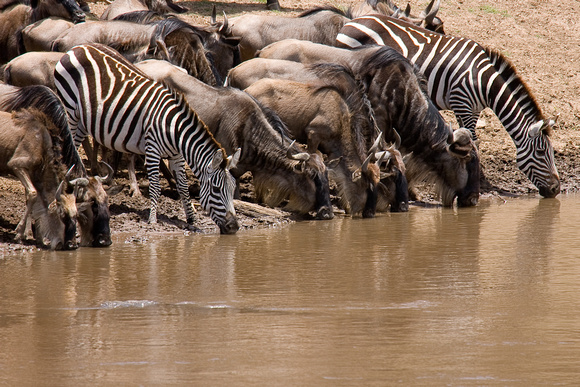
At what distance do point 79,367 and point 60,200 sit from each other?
4243 mm

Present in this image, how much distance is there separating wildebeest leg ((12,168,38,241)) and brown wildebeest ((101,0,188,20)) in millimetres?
7346

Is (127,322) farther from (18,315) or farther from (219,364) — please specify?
(219,364)

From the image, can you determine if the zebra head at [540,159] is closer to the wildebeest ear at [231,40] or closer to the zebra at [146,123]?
the wildebeest ear at [231,40]

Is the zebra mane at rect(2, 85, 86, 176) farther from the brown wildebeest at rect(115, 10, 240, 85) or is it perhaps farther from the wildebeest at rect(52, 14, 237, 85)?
the wildebeest at rect(52, 14, 237, 85)

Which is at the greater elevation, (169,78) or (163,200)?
(169,78)

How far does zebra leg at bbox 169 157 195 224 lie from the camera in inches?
398

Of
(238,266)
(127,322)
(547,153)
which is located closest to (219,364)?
(127,322)

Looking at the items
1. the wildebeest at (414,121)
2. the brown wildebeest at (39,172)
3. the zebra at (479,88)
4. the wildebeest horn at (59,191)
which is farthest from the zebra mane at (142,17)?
the wildebeest horn at (59,191)

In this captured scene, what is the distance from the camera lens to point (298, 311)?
5.73 m

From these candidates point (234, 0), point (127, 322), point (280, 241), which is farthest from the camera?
point (234, 0)

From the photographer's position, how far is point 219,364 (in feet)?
14.9

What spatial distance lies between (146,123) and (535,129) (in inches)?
231

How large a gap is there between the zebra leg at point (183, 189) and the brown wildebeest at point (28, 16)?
5475mm

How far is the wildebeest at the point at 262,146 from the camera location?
1081cm
